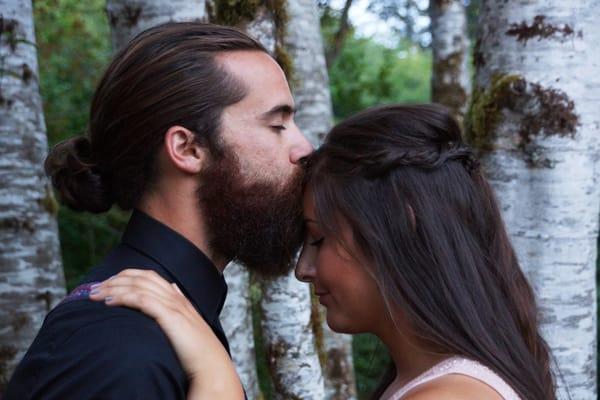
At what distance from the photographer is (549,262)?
3354mm

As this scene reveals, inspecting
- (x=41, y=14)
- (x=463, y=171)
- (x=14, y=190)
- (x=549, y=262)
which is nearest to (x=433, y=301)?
(x=463, y=171)

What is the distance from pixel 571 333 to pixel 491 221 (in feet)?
4.29

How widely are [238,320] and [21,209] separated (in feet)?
5.05

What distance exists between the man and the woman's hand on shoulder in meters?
0.16

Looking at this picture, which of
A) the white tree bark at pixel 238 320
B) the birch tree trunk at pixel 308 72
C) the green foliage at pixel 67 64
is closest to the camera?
the white tree bark at pixel 238 320

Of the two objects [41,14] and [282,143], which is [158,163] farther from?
[41,14]

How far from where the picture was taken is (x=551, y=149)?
3311mm

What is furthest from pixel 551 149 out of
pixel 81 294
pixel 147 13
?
pixel 81 294

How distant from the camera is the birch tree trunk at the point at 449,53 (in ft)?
28.2

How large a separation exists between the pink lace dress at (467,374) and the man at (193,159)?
0.61 m

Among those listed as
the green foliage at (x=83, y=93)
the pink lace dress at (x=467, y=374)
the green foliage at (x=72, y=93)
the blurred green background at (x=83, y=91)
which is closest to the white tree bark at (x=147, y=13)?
the pink lace dress at (x=467, y=374)

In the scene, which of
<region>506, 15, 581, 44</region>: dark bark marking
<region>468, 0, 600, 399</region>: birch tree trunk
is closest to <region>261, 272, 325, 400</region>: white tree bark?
<region>468, 0, 600, 399</region>: birch tree trunk

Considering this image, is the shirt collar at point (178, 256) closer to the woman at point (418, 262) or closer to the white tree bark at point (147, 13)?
the woman at point (418, 262)

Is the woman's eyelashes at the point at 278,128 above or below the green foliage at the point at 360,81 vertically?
above
